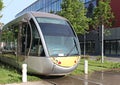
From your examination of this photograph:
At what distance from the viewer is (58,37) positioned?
14.9 metres

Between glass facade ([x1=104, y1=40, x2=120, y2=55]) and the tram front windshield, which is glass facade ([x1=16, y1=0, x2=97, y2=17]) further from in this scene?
the tram front windshield

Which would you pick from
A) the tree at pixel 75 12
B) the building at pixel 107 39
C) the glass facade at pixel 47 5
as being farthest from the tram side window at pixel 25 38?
the glass facade at pixel 47 5

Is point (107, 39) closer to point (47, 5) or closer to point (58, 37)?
point (47, 5)

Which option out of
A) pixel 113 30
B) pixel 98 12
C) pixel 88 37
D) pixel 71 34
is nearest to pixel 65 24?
pixel 71 34

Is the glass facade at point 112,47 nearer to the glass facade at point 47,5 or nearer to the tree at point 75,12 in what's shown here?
the glass facade at point 47,5

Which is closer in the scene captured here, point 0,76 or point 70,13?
point 0,76

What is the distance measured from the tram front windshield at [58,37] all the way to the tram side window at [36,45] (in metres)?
0.32

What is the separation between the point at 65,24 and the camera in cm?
1582

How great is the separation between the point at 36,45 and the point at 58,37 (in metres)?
1.15

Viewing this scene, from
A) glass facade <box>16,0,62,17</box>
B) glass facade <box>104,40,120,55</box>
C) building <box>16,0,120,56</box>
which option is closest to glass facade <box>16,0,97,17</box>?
glass facade <box>16,0,62,17</box>

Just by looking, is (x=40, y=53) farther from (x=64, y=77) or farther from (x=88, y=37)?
(x=88, y=37)

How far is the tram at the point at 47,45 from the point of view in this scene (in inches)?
561

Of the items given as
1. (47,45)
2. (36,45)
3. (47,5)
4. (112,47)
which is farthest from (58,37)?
(47,5)

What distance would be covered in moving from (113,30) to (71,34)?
3562 cm
